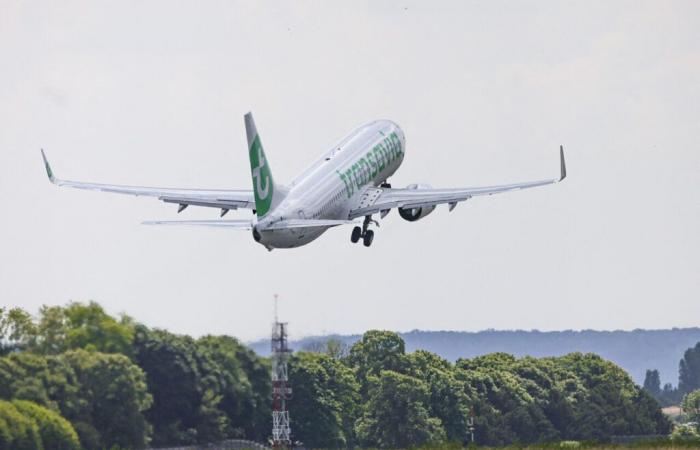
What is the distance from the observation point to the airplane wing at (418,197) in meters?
131

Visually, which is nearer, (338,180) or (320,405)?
(338,180)

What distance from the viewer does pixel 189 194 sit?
130 m

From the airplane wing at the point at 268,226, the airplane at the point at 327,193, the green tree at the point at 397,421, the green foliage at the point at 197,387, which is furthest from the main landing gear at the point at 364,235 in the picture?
the green tree at the point at 397,421

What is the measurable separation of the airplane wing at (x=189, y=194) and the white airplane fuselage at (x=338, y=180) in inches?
190

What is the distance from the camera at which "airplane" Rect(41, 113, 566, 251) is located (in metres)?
117

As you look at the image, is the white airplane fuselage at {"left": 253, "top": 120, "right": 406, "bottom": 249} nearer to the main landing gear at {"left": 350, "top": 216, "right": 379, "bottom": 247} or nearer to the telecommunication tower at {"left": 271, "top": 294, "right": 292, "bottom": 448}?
the main landing gear at {"left": 350, "top": 216, "right": 379, "bottom": 247}

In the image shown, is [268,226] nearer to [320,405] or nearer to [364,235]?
[364,235]

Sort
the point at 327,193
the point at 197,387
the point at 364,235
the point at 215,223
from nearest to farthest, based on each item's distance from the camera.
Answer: the point at 215,223 < the point at 327,193 < the point at 364,235 < the point at 197,387

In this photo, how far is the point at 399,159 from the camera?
14612cm

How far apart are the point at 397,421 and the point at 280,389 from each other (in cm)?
2919

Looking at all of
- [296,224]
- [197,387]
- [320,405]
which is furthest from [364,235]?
[320,405]

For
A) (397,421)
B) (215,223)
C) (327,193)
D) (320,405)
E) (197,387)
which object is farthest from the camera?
(397,421)

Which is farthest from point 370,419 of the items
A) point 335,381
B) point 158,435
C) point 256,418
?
point 158,435

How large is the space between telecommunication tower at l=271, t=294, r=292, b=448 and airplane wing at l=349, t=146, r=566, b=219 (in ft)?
115
